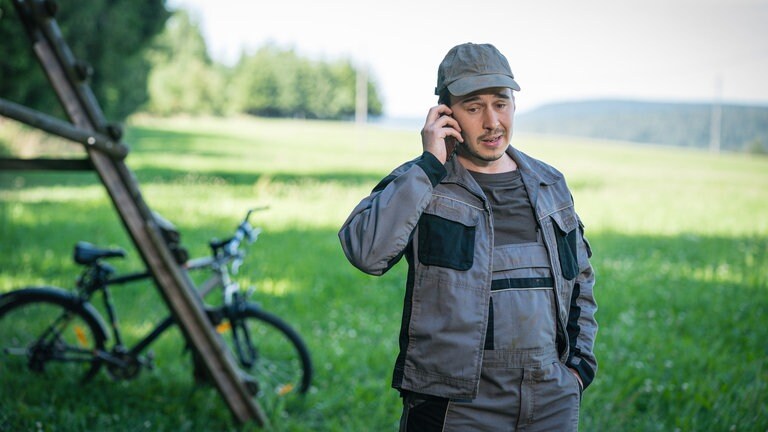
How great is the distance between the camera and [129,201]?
416cm

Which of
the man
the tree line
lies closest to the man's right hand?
the man

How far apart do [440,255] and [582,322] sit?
2.41 feet

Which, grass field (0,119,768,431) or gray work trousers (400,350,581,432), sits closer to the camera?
gray work trousers (400,350,581,432)

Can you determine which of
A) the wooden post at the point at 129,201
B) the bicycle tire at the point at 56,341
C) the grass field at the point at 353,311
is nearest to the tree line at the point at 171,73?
the grass field at the point at 353,311

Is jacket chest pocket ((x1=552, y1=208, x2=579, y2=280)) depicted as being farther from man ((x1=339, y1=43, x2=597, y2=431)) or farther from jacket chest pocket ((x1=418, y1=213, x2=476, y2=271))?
jacket chest pocket ((x1=418, y1=213, x2=476, y2=271))

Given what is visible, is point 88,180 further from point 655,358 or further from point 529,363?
point 529,363

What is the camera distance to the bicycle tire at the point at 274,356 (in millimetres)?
5227

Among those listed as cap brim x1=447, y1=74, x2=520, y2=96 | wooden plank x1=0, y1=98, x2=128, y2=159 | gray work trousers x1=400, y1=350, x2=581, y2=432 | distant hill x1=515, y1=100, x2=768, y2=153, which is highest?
cap brim x1=447, y1=74, x2=520, y2=96

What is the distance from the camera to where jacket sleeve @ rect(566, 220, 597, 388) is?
261 centimetres

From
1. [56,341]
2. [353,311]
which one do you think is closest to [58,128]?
[56,341]

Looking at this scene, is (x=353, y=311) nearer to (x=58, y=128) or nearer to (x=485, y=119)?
(x=58, y=128)

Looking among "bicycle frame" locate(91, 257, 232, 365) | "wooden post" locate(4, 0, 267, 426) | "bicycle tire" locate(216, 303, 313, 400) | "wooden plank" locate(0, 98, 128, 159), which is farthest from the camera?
"bicycle tire" locate(216, 303, 313, 400)

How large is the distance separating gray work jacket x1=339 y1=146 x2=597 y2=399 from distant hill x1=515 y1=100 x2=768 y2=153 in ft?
165

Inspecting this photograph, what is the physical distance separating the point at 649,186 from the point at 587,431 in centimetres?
2205
